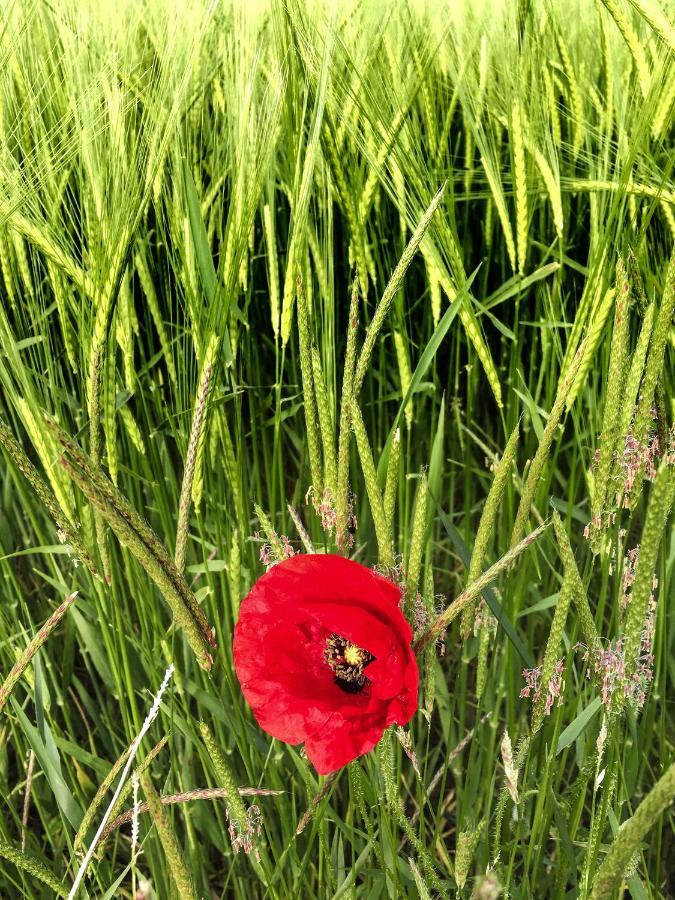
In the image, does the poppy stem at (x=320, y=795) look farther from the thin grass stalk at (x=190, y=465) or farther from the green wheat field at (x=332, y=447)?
the thin grass stalk at (x=190, y=465)

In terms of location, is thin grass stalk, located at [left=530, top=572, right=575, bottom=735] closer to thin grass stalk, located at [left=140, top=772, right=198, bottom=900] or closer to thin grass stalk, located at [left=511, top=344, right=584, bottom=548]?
thin grass stalk, located at [left=511, top=344, right=584, bottom=548]

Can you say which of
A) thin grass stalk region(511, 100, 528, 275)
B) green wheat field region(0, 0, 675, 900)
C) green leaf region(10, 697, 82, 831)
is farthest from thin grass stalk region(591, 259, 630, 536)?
green leaf region(10, 697, 82, 831)

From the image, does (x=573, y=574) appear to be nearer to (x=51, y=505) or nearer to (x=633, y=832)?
(x=633, y=832)

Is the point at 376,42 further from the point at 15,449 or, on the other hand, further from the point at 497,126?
the point at 15,449

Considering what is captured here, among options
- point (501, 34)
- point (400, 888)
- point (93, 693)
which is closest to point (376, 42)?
point (501, 34)

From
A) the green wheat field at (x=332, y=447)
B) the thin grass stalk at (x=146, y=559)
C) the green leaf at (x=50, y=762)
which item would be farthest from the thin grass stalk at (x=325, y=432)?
the green leaf at (x=50, y=762)

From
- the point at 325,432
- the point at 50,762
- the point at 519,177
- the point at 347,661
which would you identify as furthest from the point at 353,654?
the point at 519,177
